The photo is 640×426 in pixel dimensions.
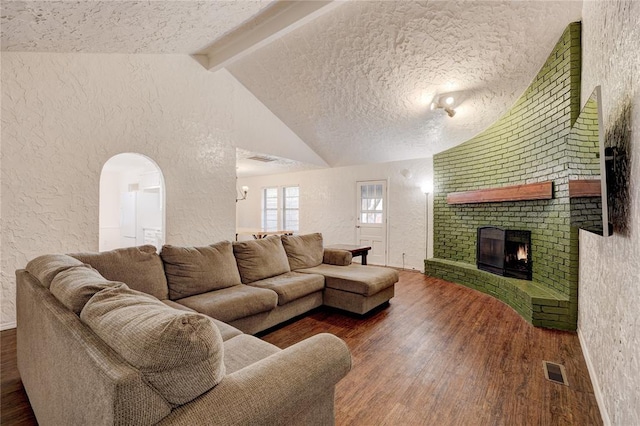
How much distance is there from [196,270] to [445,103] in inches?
145

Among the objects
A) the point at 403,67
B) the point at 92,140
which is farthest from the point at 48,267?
the point at 403,67

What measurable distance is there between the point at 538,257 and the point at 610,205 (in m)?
2.32

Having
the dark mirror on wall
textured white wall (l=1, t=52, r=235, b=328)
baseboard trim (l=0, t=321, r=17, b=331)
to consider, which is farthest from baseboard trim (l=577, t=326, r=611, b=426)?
baseboard trim (l=0, t=321, r=17, b=331)

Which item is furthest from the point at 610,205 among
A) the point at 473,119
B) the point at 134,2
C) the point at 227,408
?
the point at 134,2

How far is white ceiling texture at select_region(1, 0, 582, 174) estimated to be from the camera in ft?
9.06

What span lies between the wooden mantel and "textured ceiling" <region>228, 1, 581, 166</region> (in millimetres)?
989

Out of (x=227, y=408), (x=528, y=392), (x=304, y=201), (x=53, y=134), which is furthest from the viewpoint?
(x=304, y=201)

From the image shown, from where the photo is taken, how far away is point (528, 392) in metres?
1.92

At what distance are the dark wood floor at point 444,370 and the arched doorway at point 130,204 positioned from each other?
3.63 m

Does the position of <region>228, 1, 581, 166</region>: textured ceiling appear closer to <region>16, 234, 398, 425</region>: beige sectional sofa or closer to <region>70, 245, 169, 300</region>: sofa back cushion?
<region>70, 245, 169, 300</region>: sofa back cushion

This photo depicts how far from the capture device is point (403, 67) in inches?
145

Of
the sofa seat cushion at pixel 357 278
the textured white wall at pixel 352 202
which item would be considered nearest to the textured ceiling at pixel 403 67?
the textured white wall at pixel 352 202

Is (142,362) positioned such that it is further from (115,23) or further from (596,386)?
(115,23)

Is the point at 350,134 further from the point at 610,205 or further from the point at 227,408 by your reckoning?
the point at 227,408
